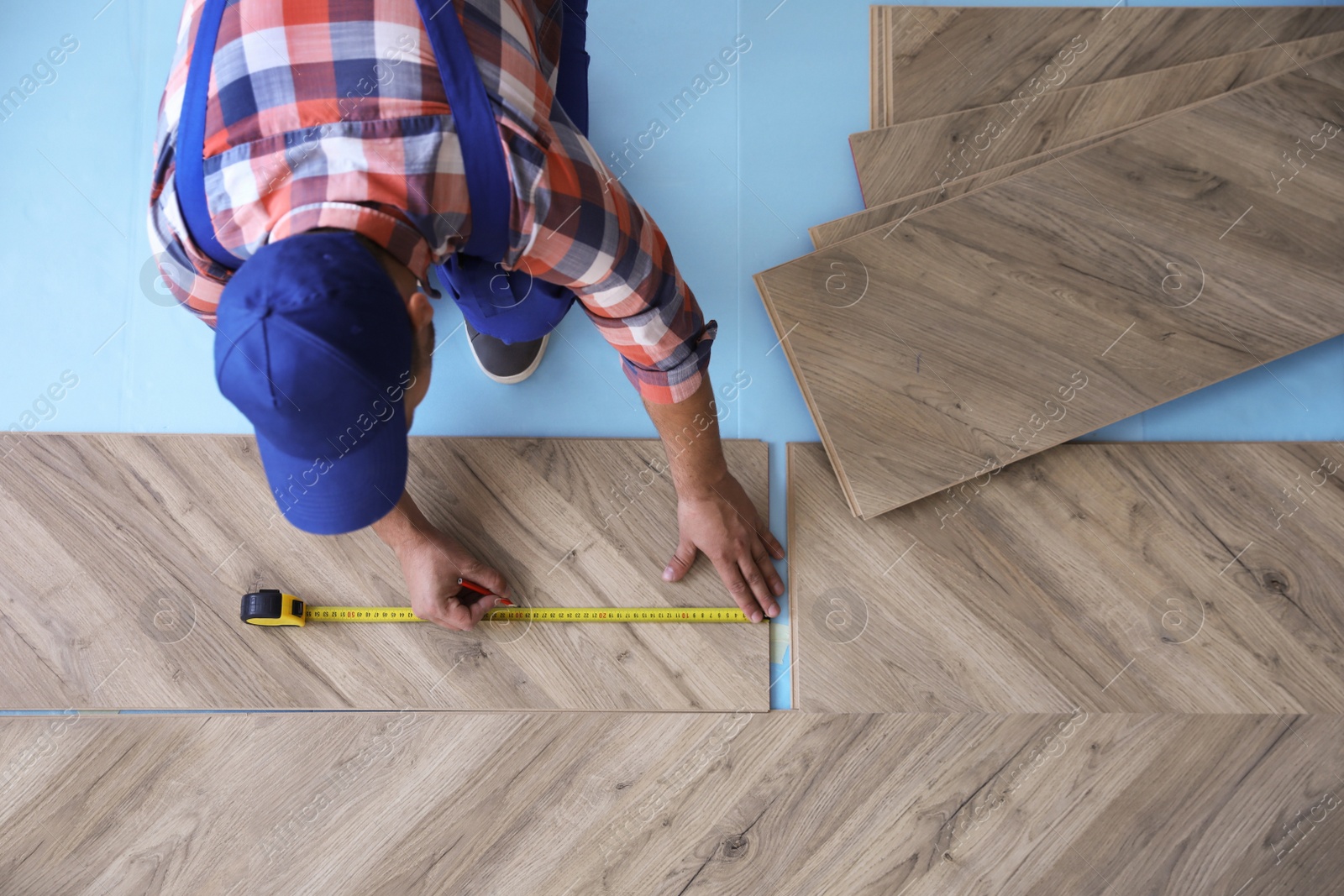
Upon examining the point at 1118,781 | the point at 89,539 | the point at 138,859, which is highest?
the point at 89,539

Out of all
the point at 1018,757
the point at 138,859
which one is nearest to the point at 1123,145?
the point at 1018,757

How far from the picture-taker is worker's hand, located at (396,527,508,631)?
1565mm

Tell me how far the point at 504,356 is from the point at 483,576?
1.47 feet

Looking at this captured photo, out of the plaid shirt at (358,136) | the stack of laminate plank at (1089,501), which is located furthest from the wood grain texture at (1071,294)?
the plaid shirt at (358,136)

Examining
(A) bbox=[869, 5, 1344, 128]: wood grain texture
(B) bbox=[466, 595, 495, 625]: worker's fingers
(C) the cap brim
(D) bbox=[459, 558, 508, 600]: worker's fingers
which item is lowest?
(B) bbox=[466, 595, 495, 625]: worker's fingers

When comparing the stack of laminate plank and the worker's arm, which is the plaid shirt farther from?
the stack of laminate plank

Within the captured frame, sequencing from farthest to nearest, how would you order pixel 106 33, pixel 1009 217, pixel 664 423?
pixel 106 33 → pixel 1009 217 → pixel 664 423

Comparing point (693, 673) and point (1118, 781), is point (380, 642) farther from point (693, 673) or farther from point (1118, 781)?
point (1118, 781)

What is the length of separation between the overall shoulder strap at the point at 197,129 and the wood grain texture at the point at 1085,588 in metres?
1.14

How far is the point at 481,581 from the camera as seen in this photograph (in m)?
1.60

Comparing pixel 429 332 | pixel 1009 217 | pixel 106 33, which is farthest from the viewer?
pixel 106 33

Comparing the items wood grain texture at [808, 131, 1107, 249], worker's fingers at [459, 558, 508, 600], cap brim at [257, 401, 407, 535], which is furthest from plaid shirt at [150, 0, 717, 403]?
wood grain texture at [808, 131, 1107, 249]

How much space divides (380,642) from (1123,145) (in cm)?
182

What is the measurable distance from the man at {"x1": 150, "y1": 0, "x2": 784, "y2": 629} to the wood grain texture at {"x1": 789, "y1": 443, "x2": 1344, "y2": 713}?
886mm
